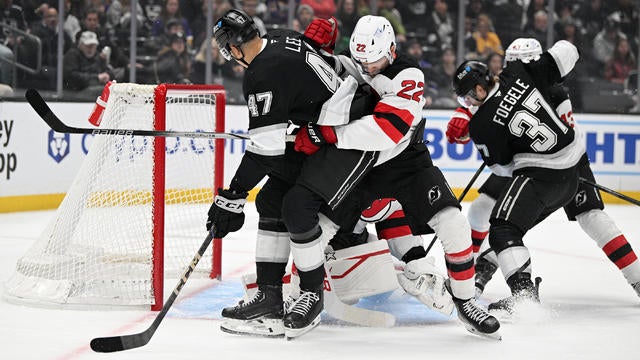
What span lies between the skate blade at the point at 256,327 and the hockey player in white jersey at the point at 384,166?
135 mm

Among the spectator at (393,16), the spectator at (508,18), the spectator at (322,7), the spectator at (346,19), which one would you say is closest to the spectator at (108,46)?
the spectator at (322,7)

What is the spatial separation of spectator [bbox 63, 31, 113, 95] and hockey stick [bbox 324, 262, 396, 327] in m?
4.93

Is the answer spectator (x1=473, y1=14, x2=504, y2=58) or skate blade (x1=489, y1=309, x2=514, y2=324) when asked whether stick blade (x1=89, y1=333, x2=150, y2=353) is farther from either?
spectator (x1=473, y1=14, x2=504, y2=58)

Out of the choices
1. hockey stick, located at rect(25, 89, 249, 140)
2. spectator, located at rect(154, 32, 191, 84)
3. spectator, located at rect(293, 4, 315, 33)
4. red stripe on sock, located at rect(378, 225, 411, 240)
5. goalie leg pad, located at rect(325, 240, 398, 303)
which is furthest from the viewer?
spectator, located at rect(293, 4, 315, 33)

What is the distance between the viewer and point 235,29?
3510 millimetres

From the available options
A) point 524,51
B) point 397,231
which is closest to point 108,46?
Answer: point 524,51

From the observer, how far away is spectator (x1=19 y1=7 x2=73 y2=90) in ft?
27.0

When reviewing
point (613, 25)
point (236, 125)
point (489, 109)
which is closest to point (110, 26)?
point (236, 125)

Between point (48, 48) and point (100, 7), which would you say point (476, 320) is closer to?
point (48, 48)

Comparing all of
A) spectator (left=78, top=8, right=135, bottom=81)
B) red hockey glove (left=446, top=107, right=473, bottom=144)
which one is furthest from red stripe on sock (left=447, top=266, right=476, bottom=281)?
spectator (left=78, top=8, right=135, bottom=81)

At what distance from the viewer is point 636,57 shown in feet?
29.1

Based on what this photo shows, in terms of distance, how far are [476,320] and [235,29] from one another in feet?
4.18

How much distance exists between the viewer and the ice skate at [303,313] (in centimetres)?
349

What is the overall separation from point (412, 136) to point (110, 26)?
218 inches
